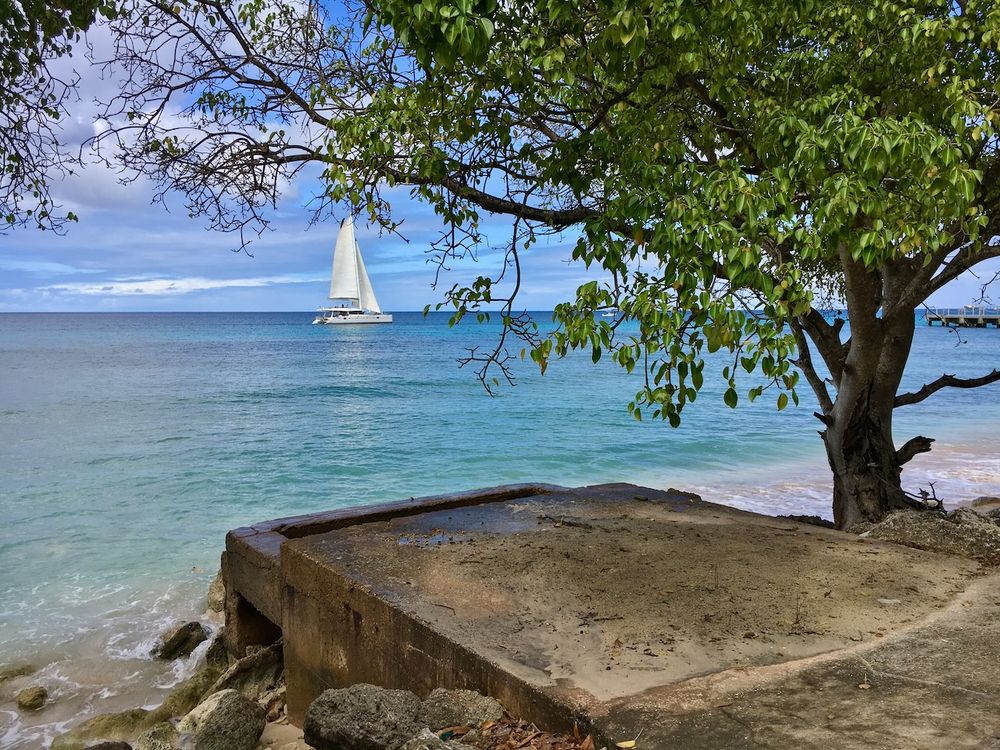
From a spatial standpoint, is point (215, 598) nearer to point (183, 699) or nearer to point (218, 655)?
point (218, 655)

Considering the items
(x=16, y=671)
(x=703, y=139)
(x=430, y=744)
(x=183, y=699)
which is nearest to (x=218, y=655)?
(x=183, y=699)

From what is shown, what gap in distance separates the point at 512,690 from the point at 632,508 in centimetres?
312

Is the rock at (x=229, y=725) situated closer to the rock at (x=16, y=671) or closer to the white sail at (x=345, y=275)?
the rock at (x=16, y=671)

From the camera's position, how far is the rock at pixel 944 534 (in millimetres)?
4852

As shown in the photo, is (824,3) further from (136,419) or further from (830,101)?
(136,419)

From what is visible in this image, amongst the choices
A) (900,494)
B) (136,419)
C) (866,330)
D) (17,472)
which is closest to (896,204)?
(866,330)

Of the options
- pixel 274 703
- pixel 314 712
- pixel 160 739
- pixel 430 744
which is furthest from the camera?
pixel 274 703

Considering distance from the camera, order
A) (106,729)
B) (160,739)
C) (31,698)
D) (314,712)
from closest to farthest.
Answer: (314,712), (160,739), (106,729), (31,698)

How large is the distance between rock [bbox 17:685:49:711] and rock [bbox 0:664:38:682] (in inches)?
25.4

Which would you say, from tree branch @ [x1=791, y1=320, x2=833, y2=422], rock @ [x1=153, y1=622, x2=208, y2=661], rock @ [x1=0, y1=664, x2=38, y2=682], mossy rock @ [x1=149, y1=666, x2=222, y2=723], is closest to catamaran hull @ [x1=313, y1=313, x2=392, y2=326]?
rock @ [x1=153, y1=622, x2=208, y2=661]

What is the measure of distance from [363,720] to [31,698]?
15.6ft

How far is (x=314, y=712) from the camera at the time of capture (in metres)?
3.22

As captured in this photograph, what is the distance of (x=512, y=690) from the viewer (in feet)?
10.1

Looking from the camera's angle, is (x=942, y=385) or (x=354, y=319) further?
(x=354, y=319)
